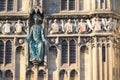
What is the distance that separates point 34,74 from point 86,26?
15.2ft

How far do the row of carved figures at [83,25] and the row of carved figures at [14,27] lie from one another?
1.72 metres

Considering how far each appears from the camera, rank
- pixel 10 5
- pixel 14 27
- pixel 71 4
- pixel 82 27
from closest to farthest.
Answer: pixel 82 27 → pixel 14 27 → pixel 71 4 → pixel 10 5

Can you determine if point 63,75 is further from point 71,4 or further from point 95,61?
point 71,4

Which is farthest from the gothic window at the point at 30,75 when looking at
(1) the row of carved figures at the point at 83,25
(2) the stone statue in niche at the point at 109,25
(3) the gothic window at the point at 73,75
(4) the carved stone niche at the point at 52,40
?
(2) the stone statue in niche at the point at 109,25

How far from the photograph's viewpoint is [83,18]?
137 feet

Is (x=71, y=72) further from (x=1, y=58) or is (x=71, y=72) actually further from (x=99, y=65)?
(x=1, y=58)

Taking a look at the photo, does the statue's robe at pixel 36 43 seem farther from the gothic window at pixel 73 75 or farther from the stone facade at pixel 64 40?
the gothic window at pixel 73 75

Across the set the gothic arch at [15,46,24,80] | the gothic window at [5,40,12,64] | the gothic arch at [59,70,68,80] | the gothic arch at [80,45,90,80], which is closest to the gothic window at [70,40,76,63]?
the gothic arch at [80,45,90,80]

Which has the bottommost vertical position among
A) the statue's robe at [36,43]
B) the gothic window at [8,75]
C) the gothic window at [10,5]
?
the gothic window at [8,75]

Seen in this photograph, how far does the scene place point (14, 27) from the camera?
41875 millimetres

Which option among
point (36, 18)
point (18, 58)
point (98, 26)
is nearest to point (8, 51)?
point (18, 58)

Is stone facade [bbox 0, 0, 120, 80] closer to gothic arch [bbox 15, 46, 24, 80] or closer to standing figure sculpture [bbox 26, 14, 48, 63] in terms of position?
gothic arch [bbox 15, 46, 24, 80]

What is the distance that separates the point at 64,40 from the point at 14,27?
3.42m

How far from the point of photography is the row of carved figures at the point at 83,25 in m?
41.2
